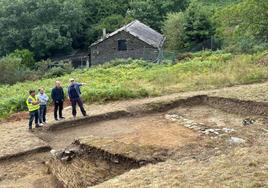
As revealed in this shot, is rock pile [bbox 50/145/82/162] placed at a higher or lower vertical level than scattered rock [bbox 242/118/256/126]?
lower

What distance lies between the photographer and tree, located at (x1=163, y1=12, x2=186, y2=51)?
134ft

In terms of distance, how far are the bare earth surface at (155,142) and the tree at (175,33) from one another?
2232 centimetres

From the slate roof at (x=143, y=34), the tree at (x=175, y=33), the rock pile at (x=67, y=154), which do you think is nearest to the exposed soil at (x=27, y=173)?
the rock pile at (x=67, y=154)

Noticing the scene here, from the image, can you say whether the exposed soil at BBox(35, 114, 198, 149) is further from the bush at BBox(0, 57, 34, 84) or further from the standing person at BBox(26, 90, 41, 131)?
the bush at BBox(0, 57, 34, 84)

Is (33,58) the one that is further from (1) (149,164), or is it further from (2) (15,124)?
(1) (149,164)

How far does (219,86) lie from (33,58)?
3007 centimetres

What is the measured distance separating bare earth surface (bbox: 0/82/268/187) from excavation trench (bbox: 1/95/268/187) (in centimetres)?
4

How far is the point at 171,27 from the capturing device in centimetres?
4222

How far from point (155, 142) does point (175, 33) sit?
96.3 ft

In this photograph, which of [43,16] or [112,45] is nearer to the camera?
[112,45]

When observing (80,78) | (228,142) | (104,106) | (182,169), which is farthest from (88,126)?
(80,78)

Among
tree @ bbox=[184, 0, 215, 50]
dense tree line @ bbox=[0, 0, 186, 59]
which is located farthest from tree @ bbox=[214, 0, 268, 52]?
dense tree line @ bbox=[0, 0, 186, 59]

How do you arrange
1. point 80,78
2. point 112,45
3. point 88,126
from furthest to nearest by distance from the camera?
point 112,45, point 80,78, point 88,126

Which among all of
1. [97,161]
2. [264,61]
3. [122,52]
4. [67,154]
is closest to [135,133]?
[67,154]
